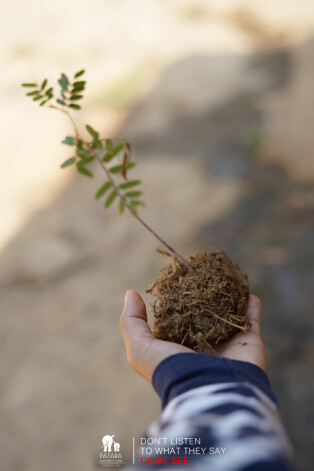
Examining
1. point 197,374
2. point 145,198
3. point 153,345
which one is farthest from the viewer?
point 145,198

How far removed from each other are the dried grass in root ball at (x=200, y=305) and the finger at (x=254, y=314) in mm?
25

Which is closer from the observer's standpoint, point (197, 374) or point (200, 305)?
point (197, 374)

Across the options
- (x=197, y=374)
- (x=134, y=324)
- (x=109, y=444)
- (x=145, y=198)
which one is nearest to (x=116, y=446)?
(x=109, y=444)

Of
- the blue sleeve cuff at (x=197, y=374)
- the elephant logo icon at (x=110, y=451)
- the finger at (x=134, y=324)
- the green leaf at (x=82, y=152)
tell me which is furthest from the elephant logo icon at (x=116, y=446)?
the green leaf at (x=82, y=152)

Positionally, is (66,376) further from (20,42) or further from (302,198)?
(20,42)

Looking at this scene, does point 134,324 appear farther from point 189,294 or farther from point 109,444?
point 109,444

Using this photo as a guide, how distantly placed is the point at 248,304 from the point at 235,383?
49 centimetres

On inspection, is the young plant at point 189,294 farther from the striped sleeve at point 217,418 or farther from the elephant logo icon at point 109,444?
the elephant logo icon at point 109,444

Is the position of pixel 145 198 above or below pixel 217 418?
above

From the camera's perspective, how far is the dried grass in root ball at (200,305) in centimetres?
118

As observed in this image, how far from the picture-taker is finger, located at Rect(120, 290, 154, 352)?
3.72 ft

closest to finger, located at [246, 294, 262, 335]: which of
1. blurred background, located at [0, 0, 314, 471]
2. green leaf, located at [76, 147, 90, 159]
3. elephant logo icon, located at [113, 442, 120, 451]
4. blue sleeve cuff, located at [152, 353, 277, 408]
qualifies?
blue sleeve cuff, located at [152, 353, 277, 408]

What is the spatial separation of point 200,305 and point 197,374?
0.33m

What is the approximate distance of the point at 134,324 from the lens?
1.18 meters
